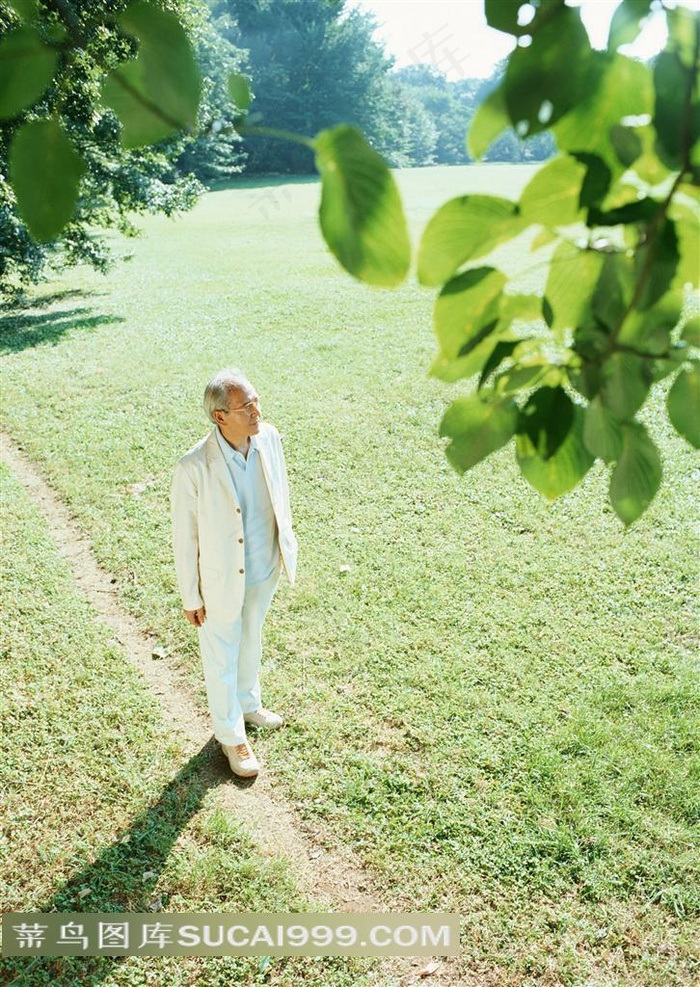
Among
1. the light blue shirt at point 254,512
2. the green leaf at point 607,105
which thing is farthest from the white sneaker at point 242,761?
the green leaf at point 607,105

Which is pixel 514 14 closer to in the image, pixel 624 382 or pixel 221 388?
pixel 624 382

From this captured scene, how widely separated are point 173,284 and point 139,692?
38.5 ft

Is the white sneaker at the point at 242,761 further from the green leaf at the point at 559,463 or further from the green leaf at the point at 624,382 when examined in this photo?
the green leaf at the point at 624,382

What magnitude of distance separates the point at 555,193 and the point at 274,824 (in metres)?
3.41

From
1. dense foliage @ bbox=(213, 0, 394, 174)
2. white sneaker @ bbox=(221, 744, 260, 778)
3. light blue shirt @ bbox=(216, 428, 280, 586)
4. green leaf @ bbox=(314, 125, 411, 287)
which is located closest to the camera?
green leaf @ bbox=(314, 125, 411, 287)

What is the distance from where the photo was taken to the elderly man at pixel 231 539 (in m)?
3.19

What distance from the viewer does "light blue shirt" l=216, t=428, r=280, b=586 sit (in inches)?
131

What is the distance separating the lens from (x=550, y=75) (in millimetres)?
456

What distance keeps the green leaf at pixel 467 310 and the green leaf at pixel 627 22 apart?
159 mm

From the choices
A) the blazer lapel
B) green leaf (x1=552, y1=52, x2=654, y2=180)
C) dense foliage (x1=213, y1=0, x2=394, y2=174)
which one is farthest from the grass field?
dense foliage (x1=213, y1=0, x2=394, y2=174)

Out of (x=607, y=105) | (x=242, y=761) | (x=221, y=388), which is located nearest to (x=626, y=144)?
(x=607, y=105)

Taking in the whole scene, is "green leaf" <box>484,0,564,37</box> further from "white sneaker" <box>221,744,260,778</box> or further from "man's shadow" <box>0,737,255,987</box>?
"white sneaker" <box>221,744,260,778</box>

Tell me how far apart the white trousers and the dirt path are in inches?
11.4

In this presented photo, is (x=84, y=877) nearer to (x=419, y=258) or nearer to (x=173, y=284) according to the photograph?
(x=419, y=258)
